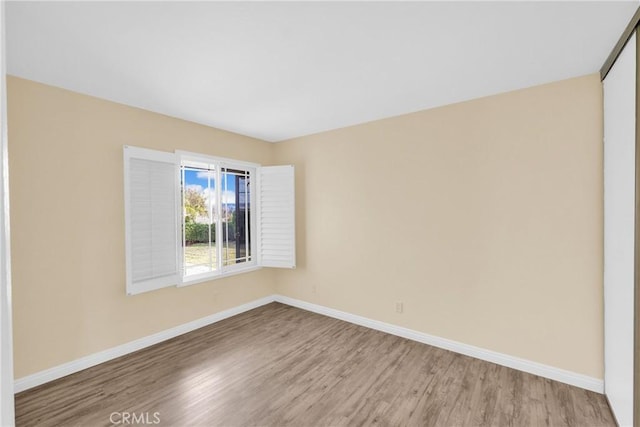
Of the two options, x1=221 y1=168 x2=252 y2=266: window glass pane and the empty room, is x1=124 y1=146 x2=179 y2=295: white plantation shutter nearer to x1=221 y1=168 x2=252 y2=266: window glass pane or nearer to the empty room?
the empty room

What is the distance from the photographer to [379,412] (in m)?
2.06

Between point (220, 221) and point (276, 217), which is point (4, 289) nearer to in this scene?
point (220, 221)

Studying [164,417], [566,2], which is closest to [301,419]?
[164,417]

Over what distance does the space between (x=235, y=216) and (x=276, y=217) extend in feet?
1.95

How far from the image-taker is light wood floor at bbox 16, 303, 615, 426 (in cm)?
201

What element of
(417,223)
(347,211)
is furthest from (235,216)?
(417,223)

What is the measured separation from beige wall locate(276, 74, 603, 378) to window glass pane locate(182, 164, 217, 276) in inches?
61.7

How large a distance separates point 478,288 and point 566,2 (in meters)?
2.26

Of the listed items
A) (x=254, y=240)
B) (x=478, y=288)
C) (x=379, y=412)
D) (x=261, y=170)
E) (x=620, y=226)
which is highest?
(x=261, y=170)

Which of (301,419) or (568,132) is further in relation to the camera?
(568,132)

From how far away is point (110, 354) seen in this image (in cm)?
277

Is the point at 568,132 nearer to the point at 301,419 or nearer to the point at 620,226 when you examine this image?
the point at 620,226

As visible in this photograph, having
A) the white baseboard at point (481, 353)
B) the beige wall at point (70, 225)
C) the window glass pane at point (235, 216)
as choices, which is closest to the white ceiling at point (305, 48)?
the beige wall at point (70, 225)

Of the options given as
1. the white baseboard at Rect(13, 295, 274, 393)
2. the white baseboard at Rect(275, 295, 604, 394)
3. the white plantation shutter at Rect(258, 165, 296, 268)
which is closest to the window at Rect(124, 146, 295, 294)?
the white plantation shutter at Rect(258, 165, 296, 268)
